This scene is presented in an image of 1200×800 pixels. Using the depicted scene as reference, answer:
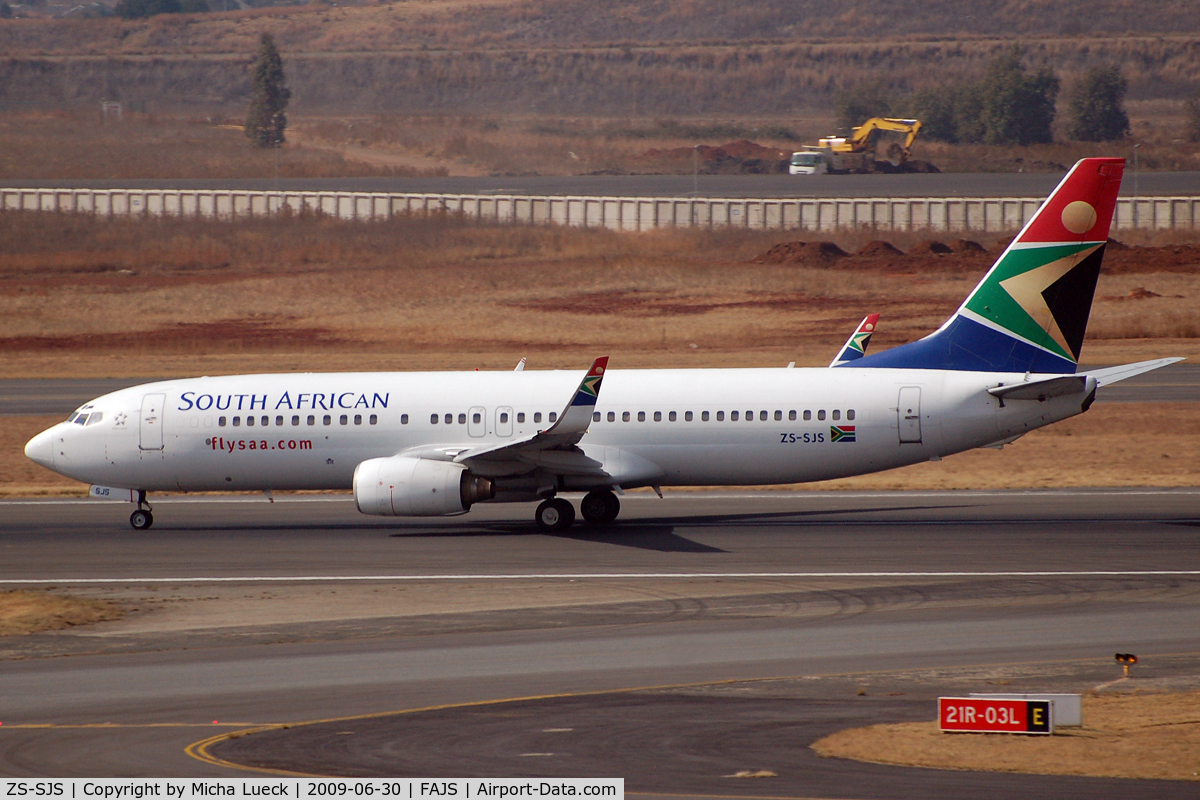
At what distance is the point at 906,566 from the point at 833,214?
71.6m

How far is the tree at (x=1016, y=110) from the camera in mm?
148500

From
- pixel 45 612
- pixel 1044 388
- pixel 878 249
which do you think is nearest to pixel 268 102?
pixel 878 249

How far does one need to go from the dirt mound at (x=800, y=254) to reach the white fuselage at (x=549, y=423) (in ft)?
174

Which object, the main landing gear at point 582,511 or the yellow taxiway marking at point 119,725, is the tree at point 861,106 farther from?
the yellow taxiway marking at point 119,725

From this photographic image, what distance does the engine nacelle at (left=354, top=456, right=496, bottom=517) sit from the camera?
102 ft

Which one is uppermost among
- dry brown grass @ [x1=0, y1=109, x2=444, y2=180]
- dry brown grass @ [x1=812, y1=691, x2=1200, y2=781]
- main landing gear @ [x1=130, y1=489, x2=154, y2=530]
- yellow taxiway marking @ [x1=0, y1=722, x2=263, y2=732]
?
dry brown grass @ [x1=0, y1=109, x2=444, y2=180]

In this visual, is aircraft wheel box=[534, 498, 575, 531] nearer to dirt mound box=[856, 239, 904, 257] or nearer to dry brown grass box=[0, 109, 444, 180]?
dirt mound box=[856, 239, 904, 257]

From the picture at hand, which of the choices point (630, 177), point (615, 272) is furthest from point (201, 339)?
point (630, 177)

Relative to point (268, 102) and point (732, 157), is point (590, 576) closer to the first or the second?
point (732, 157)

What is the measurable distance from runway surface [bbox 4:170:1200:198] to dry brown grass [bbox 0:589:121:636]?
279ft

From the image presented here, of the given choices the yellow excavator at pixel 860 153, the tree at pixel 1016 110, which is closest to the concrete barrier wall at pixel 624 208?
the yellow excavator at pixel 860 153

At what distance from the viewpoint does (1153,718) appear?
16562 mm

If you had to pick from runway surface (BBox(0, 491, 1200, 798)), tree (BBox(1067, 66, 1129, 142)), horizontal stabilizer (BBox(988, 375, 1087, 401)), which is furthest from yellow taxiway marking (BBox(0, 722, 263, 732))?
tree (BBox(1067, 66, 1129, 142))

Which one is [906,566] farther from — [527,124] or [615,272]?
[527,124]
